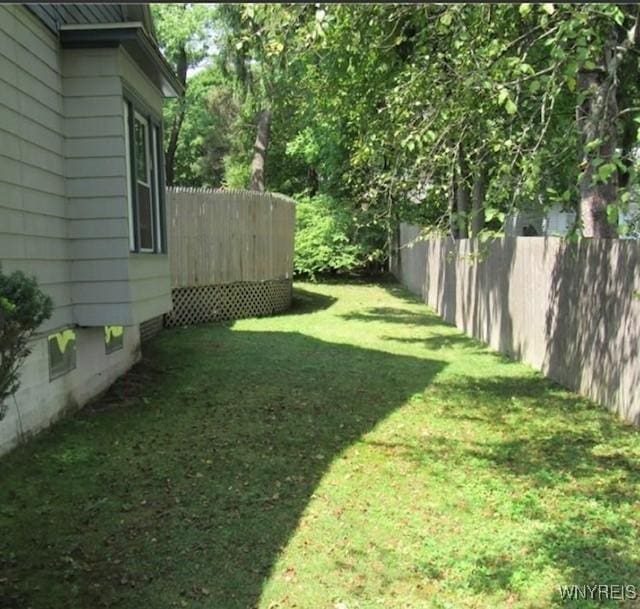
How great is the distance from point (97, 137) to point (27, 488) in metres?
3.16

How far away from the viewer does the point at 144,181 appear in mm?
7094

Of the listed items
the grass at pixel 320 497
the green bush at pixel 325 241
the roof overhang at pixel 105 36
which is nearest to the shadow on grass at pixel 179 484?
the grass at pixel 320 497

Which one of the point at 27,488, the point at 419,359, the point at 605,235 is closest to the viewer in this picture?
the point at 27,488

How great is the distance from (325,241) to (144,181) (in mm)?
13814

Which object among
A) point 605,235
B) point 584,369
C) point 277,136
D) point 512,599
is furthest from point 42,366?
point 277,136

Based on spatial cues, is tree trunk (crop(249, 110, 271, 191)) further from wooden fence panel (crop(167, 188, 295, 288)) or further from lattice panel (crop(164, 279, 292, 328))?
lattice panel (crop(164, 279, 292, 328))

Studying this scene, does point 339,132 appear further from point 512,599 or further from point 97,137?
point 512,599

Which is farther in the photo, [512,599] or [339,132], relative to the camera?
[339,132]

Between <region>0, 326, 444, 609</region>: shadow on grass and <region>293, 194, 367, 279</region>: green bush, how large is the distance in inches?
499

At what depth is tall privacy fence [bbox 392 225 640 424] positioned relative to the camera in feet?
19.2

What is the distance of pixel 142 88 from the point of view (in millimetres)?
6793

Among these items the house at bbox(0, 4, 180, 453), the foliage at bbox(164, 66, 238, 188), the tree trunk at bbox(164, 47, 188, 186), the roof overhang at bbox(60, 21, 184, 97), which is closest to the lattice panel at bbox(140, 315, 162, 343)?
the house at bbox(0, 4, 180, 453)

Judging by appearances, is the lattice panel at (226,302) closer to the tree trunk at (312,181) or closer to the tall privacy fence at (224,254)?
the tall privacy fence at (224,254)

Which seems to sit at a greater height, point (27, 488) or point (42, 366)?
point (42, 366)
